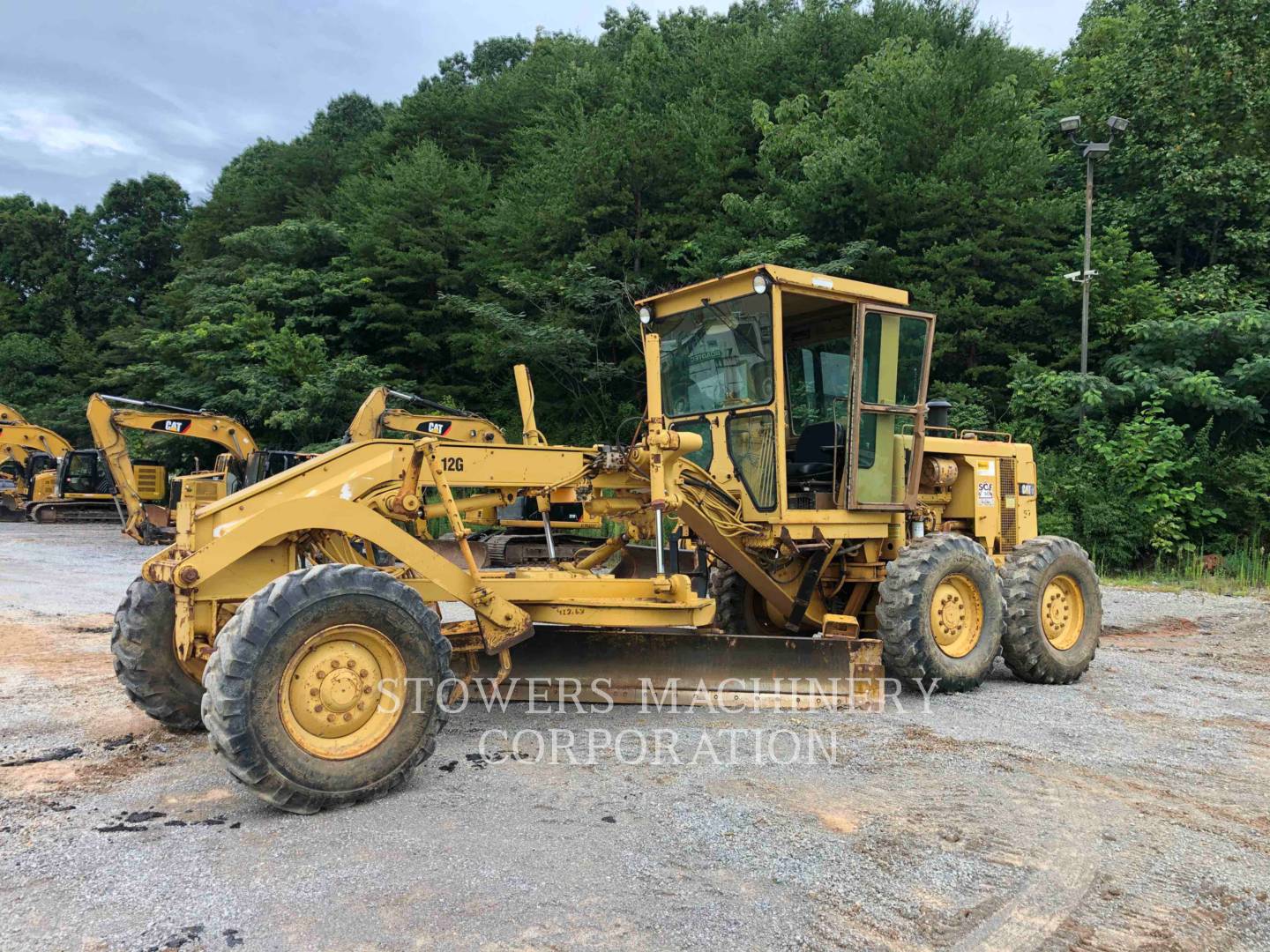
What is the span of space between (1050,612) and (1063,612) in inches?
6.4

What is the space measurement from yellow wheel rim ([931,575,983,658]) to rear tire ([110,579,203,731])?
4.58 metres

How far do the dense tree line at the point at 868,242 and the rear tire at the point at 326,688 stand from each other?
1327cm

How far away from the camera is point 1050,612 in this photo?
6992 mm

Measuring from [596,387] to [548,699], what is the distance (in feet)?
53.8

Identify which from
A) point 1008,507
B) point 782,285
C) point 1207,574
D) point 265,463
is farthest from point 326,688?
point 265,463

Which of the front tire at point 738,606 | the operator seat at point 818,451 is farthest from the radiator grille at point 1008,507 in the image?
the front tire at point 738,606

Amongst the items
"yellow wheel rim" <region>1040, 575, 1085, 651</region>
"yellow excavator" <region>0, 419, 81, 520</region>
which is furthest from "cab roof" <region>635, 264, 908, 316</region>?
"yellow excavator" <region>0, 419, 81, 520</region>

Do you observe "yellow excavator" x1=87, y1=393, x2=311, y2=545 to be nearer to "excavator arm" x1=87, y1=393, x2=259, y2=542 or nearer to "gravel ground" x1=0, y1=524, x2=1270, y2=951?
"excavator arm" x1=87, y1=393, x2=259, y2=542

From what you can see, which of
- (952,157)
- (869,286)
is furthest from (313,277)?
(869,286)

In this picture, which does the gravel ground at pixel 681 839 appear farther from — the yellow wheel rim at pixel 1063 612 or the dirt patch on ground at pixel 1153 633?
the dirt patch on ground at pixel 1153 633

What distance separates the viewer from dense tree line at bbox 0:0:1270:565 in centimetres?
1579

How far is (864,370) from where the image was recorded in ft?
21.2

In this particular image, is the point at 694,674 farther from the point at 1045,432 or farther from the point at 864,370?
the point at 1045,432

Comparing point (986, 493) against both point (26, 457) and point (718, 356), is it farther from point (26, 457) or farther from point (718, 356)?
point (26, 457)
